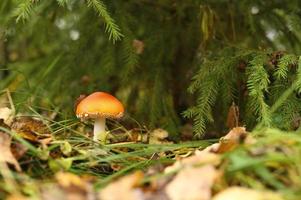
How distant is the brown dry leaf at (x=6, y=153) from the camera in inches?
58.5

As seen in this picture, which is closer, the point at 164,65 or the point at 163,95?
the point at 163,95

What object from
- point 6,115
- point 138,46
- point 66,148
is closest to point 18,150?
point 66,148

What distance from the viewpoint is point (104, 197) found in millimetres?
1204

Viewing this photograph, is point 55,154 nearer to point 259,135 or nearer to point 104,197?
point 104,197

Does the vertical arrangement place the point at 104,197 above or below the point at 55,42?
below

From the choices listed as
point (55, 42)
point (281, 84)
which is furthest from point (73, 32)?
point (281, 84)

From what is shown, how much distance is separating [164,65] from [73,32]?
0.73 metres

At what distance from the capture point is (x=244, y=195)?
118cm

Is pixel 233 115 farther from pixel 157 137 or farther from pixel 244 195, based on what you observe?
pixel 244 195

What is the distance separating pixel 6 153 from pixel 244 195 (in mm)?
801

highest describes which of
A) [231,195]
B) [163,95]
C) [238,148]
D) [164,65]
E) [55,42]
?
[55,42]

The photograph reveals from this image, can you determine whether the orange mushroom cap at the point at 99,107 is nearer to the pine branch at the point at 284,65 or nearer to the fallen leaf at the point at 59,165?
the fallen leaf at the point at 59,165

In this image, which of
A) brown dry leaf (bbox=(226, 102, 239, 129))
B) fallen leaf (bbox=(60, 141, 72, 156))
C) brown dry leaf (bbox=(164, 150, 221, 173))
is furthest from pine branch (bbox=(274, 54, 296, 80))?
fallen leaf (bbox=(60, 141, 72, 156))

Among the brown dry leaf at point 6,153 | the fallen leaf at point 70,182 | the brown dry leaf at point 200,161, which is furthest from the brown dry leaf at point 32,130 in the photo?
the brown dry leaf at point 200,161
